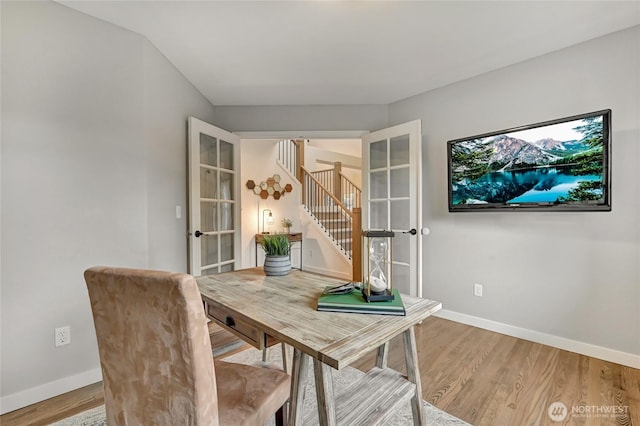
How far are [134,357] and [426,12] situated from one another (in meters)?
2.29

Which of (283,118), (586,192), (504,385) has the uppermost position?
(283,118)

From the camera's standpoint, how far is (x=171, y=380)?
80 cm

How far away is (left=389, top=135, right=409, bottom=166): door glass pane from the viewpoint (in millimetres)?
2949

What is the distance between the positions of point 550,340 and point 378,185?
2.02 metres

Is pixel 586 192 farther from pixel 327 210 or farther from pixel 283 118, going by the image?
pixel 327 210

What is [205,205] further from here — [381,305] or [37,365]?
[381,305]

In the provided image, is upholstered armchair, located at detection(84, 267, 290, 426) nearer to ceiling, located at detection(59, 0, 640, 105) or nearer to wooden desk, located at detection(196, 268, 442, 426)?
wooden desk, located at detection(196, 268, 442, 426)

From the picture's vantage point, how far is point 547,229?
2.34 meters

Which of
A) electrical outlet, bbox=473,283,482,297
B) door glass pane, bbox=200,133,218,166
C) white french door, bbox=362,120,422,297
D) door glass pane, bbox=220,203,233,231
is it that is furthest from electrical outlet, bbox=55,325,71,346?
electrical outlet, bbox=473,283,482,297

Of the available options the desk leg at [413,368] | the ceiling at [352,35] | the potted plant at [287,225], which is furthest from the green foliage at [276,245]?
the potted plant at [287,225]

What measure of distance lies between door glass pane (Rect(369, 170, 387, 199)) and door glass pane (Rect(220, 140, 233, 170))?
1.61m


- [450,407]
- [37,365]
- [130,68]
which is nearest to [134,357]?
[37,365]

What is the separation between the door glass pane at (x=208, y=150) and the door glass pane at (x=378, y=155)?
1.69 metres

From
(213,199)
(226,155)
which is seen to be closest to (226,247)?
(213,199)
